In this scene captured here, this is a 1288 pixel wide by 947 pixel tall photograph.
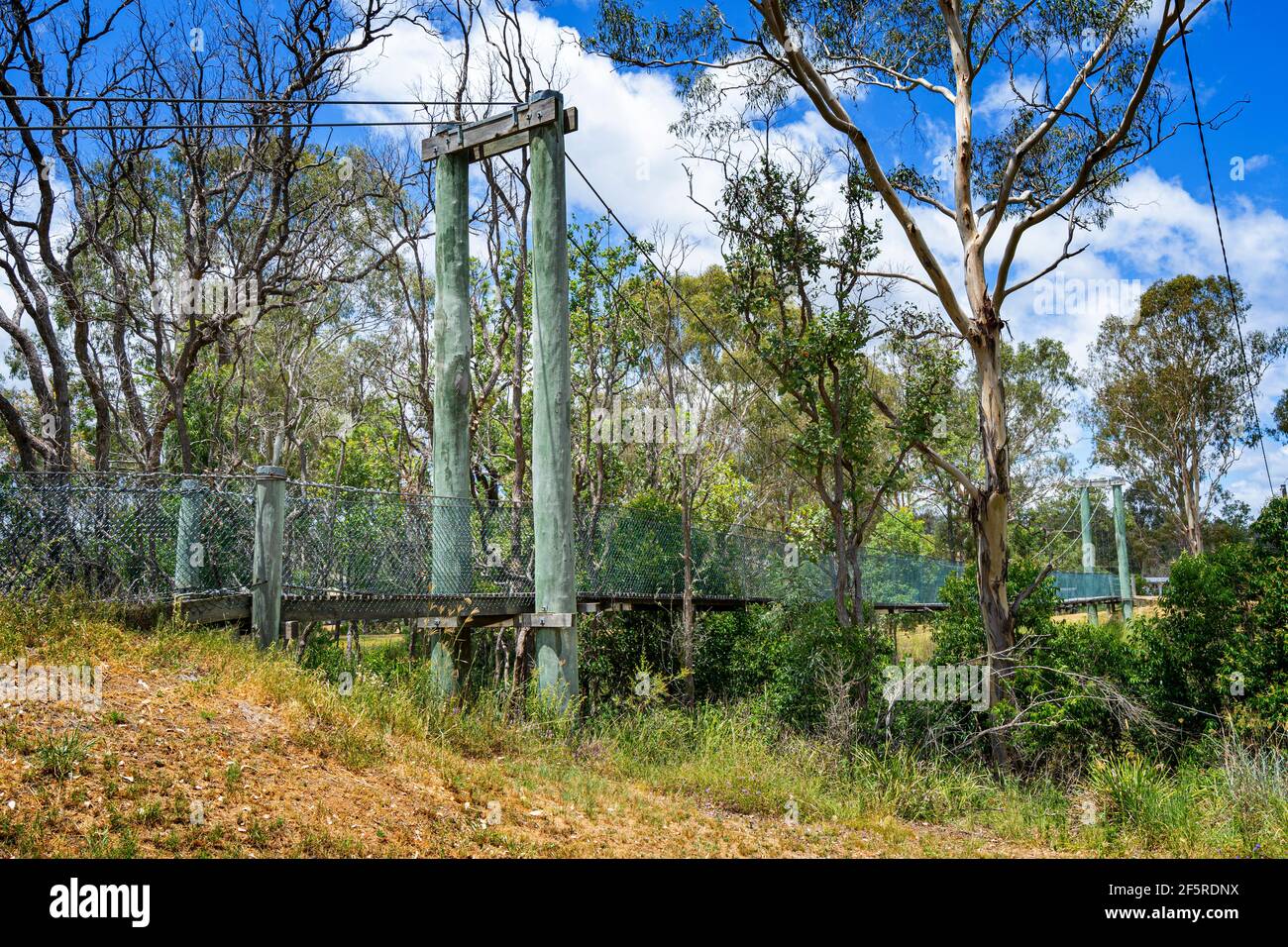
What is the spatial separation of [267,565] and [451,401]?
8.17 feet

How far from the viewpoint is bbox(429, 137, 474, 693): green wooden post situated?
8867mm

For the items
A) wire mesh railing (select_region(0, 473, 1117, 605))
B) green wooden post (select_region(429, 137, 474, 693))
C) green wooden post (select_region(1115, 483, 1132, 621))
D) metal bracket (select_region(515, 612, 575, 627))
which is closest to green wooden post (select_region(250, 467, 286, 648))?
wire mesh railing (select_region(0, 473, 1117, 605))

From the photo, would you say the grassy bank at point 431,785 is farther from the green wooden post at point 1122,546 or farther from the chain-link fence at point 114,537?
the green wooden post at point 1122,546

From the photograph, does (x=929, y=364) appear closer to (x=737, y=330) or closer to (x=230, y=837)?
(x=737, y=330)

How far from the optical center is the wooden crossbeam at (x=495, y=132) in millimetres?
8938

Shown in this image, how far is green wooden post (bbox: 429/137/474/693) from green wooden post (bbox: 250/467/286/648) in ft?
5.15

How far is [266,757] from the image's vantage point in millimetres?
5535

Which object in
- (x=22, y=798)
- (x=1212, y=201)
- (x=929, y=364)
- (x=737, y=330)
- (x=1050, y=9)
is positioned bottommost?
(x=22, y=798)

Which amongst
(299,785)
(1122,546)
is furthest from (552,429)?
(1122,546)

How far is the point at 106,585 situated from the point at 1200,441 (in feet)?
114

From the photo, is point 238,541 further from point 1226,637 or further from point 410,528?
point 1226,637

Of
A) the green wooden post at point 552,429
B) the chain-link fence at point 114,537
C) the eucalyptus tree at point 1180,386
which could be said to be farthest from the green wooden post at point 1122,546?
the chain-link fence at point 114,537
